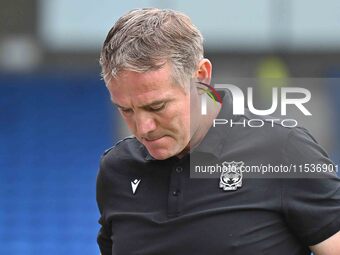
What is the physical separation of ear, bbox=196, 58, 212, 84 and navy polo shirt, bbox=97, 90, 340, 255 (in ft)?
0.40

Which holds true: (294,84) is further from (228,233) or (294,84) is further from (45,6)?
(228,233)

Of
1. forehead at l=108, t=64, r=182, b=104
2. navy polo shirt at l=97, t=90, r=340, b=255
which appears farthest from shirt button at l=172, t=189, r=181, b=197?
forehead at l=108, t=64, r=182, b=104

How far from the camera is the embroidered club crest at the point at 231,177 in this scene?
70.3 inches

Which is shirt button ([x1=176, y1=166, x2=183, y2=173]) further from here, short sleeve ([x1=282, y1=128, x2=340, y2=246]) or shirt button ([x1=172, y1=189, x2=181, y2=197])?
short sleeve ([x1=282, y1=128, x2=340, y2=246])

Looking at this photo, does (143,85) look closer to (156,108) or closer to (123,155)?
(156,108)

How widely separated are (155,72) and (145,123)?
112mm

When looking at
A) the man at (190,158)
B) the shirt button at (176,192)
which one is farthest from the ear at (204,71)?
the shirt button at (176,192)

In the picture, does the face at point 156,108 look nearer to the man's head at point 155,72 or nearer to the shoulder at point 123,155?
the man's head at point 155,72

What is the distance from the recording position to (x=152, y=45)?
170cm

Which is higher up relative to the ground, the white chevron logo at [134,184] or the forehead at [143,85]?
the forehead at [143,85]

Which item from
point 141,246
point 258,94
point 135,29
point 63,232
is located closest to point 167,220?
point 141,246

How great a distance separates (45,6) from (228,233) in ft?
18.9

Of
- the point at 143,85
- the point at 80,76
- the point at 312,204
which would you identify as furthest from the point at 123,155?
the point at 80,76

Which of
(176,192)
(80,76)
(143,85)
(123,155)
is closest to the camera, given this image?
(143,85)
